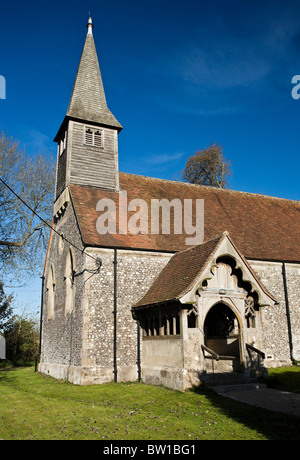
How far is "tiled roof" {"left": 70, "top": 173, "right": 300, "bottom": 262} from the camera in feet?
55.2

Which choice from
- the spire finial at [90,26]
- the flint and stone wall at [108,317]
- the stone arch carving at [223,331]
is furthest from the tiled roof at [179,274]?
the spire finial at [90,26]

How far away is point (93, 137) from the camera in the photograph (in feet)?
67.3

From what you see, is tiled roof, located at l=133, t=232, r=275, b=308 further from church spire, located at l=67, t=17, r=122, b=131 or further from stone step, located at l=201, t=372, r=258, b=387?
church spire, located at l=67, t=17, r=122, b=131

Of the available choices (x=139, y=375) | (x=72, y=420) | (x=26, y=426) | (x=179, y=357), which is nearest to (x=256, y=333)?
(x=179, y=357)

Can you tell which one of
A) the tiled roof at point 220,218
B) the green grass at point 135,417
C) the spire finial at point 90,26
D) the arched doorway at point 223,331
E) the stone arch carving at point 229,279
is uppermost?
the spire finial at point 90,26

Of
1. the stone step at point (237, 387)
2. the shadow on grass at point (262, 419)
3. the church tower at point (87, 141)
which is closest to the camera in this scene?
the shadow on grass at point (262, 419)

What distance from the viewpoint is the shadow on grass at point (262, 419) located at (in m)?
7.09

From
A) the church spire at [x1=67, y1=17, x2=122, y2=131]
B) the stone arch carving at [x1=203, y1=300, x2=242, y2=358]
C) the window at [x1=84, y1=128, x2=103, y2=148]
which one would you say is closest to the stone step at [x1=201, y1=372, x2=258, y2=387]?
the stone arch carving at [x1=203, y1=300, x2=242, y2=358]

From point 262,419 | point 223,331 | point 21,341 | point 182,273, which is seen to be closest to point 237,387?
point 223,331

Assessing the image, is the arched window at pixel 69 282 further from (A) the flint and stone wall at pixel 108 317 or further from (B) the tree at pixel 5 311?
(B) the tree at pixel 5 311

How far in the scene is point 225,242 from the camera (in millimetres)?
13297

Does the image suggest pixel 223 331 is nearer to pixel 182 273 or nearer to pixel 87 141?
pixel 182 273

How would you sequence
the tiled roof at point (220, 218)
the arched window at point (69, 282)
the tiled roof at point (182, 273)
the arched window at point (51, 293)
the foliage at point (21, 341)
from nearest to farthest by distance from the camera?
1. the tiled roof at point (182, 273)
2. the tiled roof at point (220, 218)
3. the arched window at point (69, 282)
4. the arched window at point (51, 293)
5. the foliage at point (21, 341)

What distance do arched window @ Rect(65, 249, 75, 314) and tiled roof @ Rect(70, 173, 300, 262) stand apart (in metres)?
2.14
